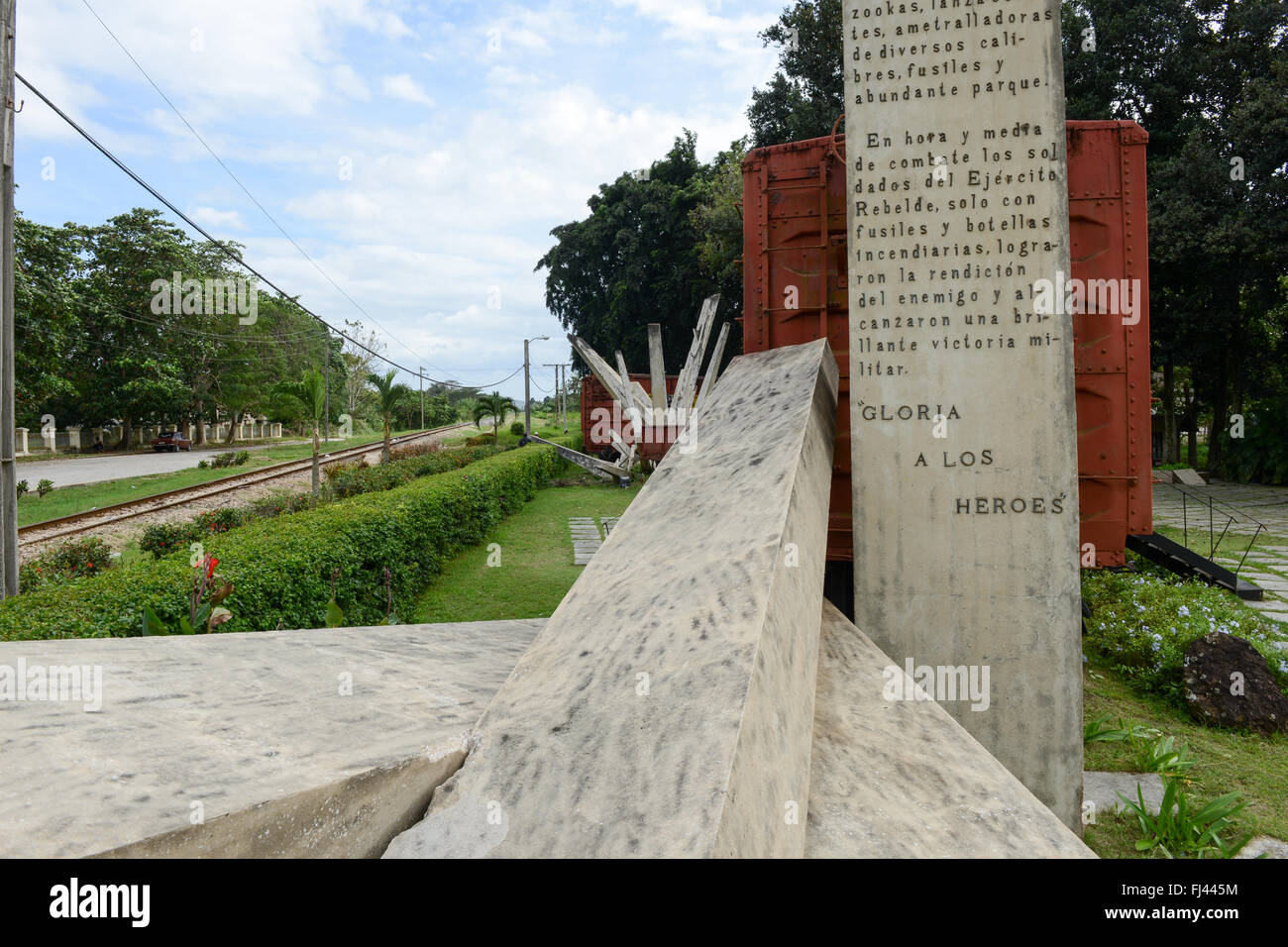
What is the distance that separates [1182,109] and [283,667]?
23.0 m

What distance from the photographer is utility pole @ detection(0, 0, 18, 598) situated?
5652 millimetres

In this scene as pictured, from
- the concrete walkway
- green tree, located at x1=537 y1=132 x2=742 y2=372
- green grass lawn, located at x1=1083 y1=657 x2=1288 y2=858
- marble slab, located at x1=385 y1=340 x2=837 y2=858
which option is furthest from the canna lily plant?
green tree, located at x1=537 y1=132 x2=742 y2=372

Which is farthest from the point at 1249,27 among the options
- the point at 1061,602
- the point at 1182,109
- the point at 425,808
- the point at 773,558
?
the point at 425,808

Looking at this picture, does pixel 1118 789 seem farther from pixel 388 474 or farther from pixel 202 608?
pixel 388 474

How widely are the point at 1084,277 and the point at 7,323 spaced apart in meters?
7.57

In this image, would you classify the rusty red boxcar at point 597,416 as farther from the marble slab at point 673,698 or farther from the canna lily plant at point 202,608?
the marble slab at point 673,698

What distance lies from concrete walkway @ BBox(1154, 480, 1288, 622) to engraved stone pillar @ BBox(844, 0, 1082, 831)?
5.48 m

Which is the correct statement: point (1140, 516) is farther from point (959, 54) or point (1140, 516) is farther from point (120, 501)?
point (120, 501)

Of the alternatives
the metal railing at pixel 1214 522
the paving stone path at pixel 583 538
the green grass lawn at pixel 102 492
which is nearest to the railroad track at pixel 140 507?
the green grass lawn at pixel 102 492

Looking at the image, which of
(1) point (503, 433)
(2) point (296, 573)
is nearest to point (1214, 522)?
(2) point (296, 573)

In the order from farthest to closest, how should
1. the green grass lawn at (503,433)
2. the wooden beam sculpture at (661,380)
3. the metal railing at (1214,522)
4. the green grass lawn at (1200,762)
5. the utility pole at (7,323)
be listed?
the green grass lawn at (503,433) → the wooden beam sculpture at (661,380) → the metal railing at (1214,522) → the utility pole at (7,323) → the green grass lawn at (1200,762)

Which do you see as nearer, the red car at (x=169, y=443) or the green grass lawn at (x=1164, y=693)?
the green grass lawn at (x=1164, y=693)

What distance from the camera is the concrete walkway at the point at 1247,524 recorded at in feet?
26.6

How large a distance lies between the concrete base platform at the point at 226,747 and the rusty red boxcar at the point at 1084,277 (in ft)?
9.43
